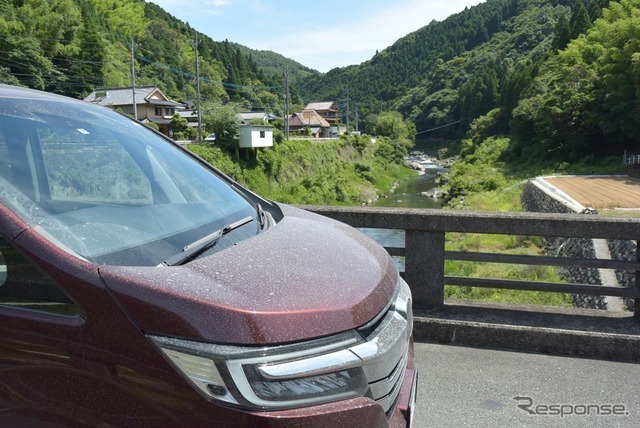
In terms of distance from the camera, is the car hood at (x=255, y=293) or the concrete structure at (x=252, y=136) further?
the concrete structure at (x=252, y=136)

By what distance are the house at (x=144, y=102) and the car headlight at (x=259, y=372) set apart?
49.9 metres

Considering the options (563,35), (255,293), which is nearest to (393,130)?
(563,35)

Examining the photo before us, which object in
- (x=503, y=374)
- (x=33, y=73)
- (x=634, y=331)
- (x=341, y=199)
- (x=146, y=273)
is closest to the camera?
(x=146, y=273)

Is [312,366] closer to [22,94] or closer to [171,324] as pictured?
[171,324]

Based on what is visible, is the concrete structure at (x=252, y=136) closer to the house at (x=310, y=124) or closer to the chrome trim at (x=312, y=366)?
the chrome trim at (x=312, y=366)

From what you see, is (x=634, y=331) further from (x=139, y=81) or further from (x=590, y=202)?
(x=139, y=81)

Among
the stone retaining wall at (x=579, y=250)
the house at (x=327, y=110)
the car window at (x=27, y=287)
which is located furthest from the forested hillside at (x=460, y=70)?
the car window at (x=27, y=287)

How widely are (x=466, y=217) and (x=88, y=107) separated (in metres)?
2.99

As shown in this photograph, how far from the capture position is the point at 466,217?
414 cm

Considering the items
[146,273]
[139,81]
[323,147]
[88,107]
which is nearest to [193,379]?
[146,273]

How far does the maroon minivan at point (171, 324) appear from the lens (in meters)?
1.44

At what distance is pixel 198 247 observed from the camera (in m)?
1.95

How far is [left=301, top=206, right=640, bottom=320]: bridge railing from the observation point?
3971 millimetres

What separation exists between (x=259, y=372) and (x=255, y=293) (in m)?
0.27
